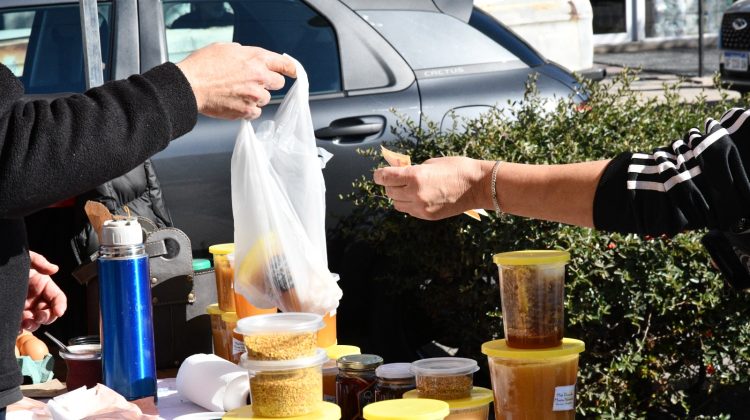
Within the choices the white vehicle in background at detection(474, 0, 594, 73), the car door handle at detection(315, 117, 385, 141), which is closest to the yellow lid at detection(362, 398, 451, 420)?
the car door handle at detection(315, 117, 385, 141)

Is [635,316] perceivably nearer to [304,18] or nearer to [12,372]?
[304,18]

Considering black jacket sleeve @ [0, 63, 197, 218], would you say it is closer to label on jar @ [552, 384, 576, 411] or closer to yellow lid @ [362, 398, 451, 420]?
yellow lid @ [362, 398, 451, 420]

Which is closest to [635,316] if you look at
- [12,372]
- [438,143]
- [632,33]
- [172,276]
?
[438,143]

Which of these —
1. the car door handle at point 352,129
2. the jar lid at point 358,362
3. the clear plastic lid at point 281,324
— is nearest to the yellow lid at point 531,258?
the jar lid at point 358,362

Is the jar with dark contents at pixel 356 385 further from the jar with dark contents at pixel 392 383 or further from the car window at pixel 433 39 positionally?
the car window at pixel 433 39

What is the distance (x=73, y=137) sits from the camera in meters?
1.82

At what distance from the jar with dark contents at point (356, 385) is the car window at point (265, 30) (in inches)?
96.1

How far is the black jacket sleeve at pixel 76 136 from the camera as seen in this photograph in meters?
1.78

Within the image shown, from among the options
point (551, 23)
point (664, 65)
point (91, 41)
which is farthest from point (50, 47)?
point (664, 65)

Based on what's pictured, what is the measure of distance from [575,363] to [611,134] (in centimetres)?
173

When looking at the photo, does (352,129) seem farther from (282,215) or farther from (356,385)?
(356,385)

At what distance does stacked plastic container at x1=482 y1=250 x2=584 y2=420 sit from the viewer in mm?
2641

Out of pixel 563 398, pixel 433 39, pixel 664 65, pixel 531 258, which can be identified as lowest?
pixel 563 398

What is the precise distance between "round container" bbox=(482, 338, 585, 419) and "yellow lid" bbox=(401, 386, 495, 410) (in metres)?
0.15
